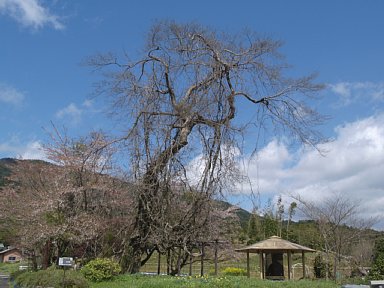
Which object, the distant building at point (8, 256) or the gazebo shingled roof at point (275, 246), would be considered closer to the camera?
the gazebo shingled roof at point (275, 246)

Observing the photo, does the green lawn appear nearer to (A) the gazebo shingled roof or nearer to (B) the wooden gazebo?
(A) the gazebo shingled roof

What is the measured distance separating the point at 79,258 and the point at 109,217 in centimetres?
262

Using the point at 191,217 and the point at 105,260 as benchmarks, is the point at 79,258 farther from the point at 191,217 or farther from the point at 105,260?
the point at 191,217

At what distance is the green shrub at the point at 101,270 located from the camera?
48.9 ft

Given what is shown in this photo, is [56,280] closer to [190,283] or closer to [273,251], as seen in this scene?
[190,283]

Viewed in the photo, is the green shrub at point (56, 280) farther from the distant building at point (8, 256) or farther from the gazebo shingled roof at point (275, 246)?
the distant building at point (8, 256)

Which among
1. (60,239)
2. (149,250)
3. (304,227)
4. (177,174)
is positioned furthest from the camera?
(304,227)

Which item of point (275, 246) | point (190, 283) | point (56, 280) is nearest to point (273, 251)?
point (275, 246)

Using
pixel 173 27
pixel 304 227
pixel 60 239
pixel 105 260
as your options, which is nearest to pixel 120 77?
pixel 173 27

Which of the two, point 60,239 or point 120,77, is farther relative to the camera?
point 60,239

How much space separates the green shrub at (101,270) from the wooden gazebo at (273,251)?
6.52 meters

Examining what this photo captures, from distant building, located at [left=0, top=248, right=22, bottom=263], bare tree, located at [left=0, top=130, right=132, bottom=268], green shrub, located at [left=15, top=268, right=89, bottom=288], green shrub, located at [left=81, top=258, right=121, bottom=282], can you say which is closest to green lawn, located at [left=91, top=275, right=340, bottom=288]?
green shrub, located at [left=81, top=258, right=121, bottom=282]

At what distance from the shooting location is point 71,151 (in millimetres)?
21547

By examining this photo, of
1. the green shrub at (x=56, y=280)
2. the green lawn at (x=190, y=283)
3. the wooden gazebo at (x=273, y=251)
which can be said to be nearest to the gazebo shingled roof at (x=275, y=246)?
the wooden gazebo at (x=273, y=251)
